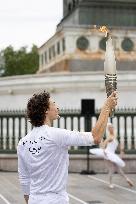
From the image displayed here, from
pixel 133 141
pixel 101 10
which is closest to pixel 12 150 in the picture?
pixel 133 141

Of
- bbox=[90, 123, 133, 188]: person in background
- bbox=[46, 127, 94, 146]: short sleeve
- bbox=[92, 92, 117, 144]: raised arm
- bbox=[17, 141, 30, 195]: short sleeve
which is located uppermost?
bbox=[92, 92, 117, 144]: raised arm

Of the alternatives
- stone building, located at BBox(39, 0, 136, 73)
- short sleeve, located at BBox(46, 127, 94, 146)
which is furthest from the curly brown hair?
stone building, located at BBox(39, 0, 136, 73)

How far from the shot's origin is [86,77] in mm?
33375

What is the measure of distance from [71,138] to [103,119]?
28 centimetres

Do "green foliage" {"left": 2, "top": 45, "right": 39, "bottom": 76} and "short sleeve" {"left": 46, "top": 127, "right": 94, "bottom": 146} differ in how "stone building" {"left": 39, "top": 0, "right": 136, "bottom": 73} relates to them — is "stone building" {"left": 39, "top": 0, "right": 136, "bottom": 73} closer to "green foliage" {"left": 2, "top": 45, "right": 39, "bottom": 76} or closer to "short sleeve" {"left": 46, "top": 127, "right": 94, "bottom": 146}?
"short sleeve" {"left": 46, "top": 127, "right": 94, "bottom": 146}

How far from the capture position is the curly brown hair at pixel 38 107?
4969 millimetres

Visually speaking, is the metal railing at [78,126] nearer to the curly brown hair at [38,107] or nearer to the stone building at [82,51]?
the stone building at [82,51]

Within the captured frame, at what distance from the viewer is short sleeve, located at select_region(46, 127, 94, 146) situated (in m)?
4.80

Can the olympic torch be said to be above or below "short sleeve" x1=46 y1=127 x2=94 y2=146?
above

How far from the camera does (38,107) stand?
4.96m

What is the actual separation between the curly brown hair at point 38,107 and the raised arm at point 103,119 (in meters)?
0.44

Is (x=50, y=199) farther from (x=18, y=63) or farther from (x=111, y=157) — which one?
(x=18, y=63)

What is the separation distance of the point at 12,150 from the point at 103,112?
51.3 feet

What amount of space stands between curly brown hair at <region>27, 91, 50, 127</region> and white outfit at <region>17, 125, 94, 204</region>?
7 centimetres
